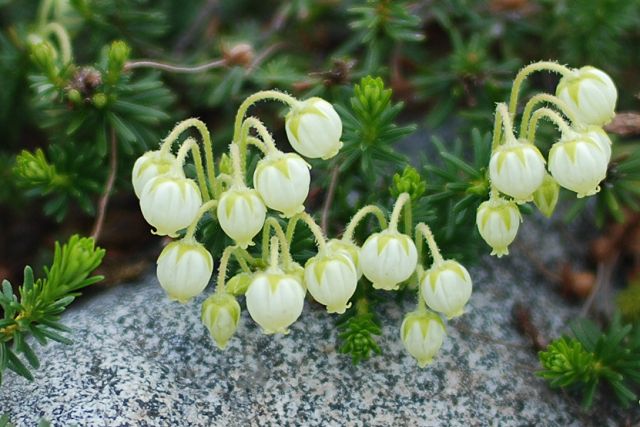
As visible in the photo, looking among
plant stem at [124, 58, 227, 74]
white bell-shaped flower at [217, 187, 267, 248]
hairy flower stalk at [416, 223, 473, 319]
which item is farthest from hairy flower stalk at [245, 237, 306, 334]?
plant stem at [124, 58, 227, 74]

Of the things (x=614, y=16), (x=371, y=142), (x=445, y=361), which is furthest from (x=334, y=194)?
(x=614, y=16)

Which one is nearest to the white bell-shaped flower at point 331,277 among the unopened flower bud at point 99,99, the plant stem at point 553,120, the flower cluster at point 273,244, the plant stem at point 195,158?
the flower cluster at point 273,244

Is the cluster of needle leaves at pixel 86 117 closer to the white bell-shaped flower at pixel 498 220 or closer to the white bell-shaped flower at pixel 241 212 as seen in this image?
the white bell-shaped flower at pixel 241 212

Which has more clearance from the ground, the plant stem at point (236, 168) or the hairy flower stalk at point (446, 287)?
the plant stem at point (236, 168)

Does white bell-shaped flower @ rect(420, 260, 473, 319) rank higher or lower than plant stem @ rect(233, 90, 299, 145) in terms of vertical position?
lower

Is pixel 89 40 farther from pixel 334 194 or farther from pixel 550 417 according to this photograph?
pixel 550 417

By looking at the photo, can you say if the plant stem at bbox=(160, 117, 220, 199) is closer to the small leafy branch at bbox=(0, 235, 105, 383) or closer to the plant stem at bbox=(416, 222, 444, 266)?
the small leafy branch at bbox=(0, 235, 105, 383)
